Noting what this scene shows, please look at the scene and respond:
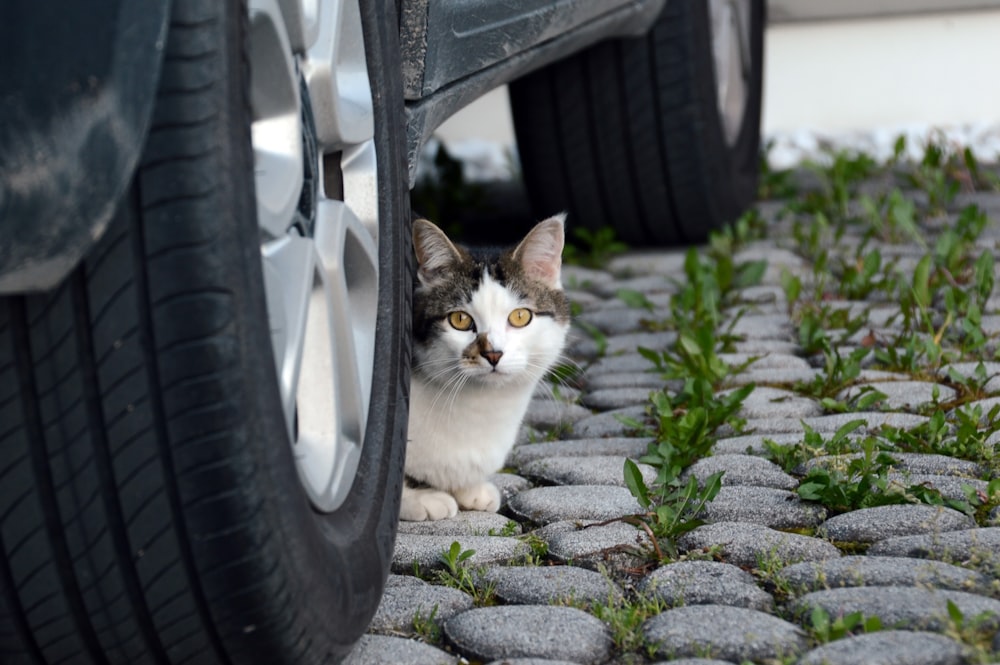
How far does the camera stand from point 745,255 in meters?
4.60

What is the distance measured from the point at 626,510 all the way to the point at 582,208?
2327 mm

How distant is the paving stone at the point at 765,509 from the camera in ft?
7.69

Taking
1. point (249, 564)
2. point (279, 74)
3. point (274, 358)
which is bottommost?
point (249, 564)

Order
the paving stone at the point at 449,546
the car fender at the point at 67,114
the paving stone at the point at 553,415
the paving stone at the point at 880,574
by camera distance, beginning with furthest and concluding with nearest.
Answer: the paving stone at the point at 553,415 → the paving stone at the point at 449,546 → the paving stone at the point at 880,574 → the car fender at the point at 67,114

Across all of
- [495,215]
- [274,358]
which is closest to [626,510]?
[274,358]

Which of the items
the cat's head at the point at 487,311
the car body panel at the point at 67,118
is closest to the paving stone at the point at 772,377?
the cat's head at the point at 487,311

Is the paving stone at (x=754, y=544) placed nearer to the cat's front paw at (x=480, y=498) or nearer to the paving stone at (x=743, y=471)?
the paving stone at (x=743, y=471)

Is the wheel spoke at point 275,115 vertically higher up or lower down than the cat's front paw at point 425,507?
higher up

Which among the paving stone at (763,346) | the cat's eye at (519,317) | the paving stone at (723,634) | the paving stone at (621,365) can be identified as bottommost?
the paving stone at (723,634)

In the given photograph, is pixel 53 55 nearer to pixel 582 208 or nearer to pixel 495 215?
pixel 582 208

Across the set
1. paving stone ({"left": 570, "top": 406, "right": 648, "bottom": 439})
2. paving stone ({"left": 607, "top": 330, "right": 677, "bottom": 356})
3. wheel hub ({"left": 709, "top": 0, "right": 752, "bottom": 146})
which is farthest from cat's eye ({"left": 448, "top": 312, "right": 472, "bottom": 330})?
wheel hub ({"left": 709, "top": 0, "right": 752, "bottom": 146})

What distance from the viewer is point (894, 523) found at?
7.32 feet

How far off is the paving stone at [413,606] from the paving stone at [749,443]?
0.86m

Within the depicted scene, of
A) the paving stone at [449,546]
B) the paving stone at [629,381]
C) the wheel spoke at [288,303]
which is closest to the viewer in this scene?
the wheel spoke at [288,303]
